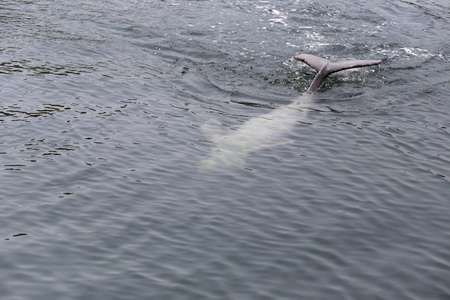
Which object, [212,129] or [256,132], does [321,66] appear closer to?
[256,132]

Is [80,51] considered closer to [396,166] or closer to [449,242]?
[396,166]

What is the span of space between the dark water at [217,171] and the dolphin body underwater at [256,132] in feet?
0.83

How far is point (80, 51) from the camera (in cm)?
2022

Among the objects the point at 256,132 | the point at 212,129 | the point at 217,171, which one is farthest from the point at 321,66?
the point at 217,171

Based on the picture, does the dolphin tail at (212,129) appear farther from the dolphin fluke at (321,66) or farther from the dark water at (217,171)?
the dolphin fluke at (321,66)

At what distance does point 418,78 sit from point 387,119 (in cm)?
371

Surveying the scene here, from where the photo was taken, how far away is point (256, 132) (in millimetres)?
14617

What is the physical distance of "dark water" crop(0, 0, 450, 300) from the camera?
907cm

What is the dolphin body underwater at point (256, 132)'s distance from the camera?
520 inches

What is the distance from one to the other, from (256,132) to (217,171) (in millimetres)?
2389

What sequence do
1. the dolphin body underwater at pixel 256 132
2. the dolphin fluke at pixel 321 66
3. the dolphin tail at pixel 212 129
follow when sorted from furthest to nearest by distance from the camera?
the dolphin fluke at pixel 321 66, the dolphin tail at pixel 212 129, the dolphin body underwater at pixel 256 132

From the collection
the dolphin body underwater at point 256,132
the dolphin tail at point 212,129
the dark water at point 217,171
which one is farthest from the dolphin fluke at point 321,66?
the dolphin tail at point 212,129

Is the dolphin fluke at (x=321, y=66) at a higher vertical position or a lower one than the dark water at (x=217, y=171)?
higher

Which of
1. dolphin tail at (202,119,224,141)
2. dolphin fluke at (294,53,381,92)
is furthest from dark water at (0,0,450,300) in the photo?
dolphin fluke at (294,53,381,92)
